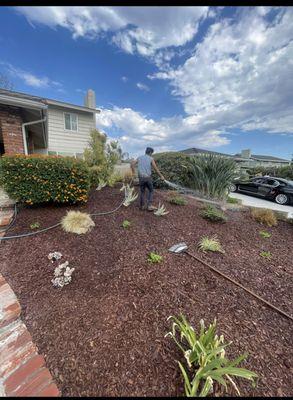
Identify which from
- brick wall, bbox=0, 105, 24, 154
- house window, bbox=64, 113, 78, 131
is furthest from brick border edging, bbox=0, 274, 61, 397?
house window, bbox=64, 113, 78, 131

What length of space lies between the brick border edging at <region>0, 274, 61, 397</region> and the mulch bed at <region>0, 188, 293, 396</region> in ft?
0.19

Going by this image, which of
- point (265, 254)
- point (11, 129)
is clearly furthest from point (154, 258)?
point (11, 129)

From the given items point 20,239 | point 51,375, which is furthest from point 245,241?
point 20,239

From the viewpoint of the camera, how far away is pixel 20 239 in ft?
9.77

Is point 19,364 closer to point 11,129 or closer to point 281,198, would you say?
point 11,129

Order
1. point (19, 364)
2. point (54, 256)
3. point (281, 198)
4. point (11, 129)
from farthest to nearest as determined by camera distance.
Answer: point (281, 198), point (11, 129), point (54, 256), point (19, 364)

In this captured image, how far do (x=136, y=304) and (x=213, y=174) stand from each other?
524 cm

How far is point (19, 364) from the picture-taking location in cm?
136

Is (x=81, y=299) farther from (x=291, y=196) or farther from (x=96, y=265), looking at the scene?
(x=291, y=196)

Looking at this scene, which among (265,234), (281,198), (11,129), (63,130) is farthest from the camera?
(63,130)

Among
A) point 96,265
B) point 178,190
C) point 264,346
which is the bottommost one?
point 264,346

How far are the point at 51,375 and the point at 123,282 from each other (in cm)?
103

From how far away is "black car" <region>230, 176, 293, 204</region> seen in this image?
32.0ft

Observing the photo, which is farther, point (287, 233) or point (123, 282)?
point (287, 233)
